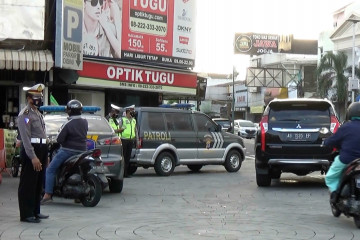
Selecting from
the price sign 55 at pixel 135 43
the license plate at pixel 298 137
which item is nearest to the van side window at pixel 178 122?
the license plate at pixel 298 137

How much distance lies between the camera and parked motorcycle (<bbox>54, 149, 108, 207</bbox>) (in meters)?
9.96

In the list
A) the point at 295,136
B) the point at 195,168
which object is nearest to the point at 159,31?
the point at 195,168

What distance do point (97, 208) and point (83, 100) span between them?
1602 centimetres

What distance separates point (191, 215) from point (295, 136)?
13.9 ft

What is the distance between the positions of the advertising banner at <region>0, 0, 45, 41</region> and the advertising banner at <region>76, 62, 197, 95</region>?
3336 millimetres

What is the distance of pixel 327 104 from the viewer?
1312cm

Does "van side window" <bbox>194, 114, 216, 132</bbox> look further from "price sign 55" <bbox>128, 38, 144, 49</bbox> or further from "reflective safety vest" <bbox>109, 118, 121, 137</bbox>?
"price sign 55" <bbox>128, 38, 144, 49</bbox>

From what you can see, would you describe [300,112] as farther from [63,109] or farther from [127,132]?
[63,109]

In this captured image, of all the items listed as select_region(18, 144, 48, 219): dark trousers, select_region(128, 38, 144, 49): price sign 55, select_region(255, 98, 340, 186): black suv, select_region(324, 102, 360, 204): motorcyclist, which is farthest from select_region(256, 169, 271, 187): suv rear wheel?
select_region(128, 38, 144, 49): price sign 55

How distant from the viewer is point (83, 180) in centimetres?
1000

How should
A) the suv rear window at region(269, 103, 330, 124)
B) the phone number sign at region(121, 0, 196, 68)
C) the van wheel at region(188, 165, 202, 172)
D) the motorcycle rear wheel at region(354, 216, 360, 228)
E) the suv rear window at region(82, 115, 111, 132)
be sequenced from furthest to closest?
the phone number sign at region(121, 0, 196, 68) < the van wheel at region(188, 165, 202, 172) < the suv rear window at region(269, 103, 330, 124) < the suv rear window at region(82, 115, 111, 132) < the motorcycle rear wheel at region(354, 216, 360, 228)

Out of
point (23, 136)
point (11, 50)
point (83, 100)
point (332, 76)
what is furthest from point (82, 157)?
point (332, 76)

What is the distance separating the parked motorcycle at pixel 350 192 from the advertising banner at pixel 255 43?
6625 centimetres

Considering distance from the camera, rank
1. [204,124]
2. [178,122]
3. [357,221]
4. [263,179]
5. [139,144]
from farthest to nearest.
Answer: [204,124] < [178,122] < [139,144] < [263,179] < [357,221]
